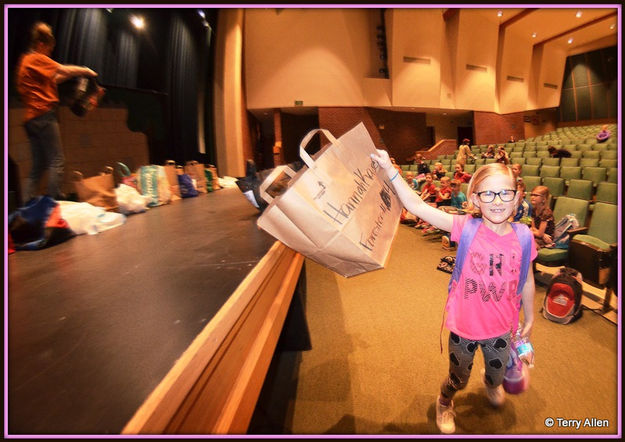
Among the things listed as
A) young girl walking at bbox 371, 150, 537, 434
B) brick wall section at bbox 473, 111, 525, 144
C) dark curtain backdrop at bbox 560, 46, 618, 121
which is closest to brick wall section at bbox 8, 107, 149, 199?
young girl walking at bbox 371, 150, 537, 434

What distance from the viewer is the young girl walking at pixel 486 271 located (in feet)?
3.15

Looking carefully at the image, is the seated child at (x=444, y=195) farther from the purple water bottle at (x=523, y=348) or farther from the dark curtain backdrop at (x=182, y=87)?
the dark curtain backdrop at (x=182, y=87)

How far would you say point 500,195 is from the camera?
0.94 meters

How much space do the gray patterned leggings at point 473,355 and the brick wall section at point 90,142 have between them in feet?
10.1

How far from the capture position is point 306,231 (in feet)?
2.42

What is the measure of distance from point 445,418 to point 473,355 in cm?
40

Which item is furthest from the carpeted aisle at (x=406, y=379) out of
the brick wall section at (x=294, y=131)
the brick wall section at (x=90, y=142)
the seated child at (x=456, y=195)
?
the brick wall section at (x=294, y=131)

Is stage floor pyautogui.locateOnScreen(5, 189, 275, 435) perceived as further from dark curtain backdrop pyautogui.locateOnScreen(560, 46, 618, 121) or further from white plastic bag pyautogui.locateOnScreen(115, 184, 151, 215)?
dark curtain backdrop pyautogui.locateOnScreen(560, 46, 618, 121)

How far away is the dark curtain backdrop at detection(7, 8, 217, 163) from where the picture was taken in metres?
2.53

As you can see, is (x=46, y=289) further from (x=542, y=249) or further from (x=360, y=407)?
(x=542, y=249)

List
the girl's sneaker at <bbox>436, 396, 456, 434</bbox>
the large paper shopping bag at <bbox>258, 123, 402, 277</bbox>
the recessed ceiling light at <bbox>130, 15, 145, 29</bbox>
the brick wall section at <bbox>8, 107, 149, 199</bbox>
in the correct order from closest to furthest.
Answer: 1. the large paper shopping bag at <bbox>258, 123, 402, 277</bbox>
2. the girl's sneaker at <bbox>436, 396, 456, 434</bbox>
3. the brick wall section at <bbox>8, 107, 149, 199</bbox>
4. the recessed ceiling light at <bbox>130, 15, 145, 29</bbox>

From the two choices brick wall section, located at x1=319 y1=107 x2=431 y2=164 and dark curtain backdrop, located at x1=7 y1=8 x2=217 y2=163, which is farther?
brick wall section, located at x1=319 y1=107 x2=431 y2=164

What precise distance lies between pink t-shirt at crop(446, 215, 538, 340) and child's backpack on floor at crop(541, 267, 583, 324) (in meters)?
1.34

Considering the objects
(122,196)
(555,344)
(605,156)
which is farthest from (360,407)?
(605,156)
